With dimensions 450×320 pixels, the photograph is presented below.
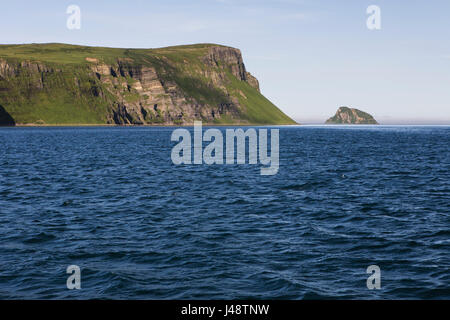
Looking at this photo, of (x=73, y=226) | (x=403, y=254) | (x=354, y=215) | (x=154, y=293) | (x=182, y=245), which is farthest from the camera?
(x=354, y=215)

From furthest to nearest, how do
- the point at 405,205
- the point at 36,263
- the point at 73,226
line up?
the point at 405,205
the point at 73,226
the point at 36,263

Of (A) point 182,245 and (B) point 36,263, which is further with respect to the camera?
(A) point 182,245

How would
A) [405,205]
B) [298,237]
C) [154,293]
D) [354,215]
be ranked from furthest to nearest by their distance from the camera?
1. [405,205]
2. [354,215]
3. [298,237]
4. [154,293]

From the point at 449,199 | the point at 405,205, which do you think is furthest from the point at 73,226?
the point at 449,199

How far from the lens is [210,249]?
20.7 metres

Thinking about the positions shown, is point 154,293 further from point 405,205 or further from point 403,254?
point 405,205

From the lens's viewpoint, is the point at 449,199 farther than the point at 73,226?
Yes

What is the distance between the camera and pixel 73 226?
24.9 meters
